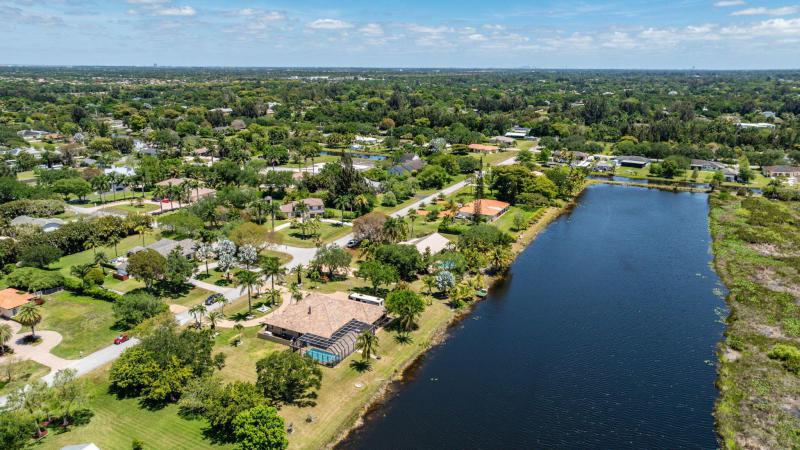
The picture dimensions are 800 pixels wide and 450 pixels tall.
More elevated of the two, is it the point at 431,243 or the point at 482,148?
the point at 482,148

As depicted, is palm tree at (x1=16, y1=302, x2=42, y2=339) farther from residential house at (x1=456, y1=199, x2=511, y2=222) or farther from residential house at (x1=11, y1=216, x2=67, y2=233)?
residential house at (x1=456, y1=199, x2=511, y2=222)

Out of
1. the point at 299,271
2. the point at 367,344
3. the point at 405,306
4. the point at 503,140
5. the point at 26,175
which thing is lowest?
the point at 299,271

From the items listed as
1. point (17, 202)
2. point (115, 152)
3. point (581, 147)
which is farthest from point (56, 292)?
point (581, 147)

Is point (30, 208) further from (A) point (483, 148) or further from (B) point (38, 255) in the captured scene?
(A) point (483, 148)

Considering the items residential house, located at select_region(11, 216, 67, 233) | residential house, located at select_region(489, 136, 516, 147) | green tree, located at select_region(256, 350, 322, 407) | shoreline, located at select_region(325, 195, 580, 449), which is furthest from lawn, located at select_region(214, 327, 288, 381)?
residential house, located at select_region(489, 136, 516, 147)

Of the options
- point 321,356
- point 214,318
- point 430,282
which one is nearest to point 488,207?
point 430,282

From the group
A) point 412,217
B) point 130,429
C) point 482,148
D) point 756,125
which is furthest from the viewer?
point 756,125

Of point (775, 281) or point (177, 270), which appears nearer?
point (177, 270)

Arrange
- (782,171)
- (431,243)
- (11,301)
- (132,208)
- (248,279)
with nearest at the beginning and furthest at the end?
(11,301) < (248,279) < (431,243) < (132,208) < (782,171)
